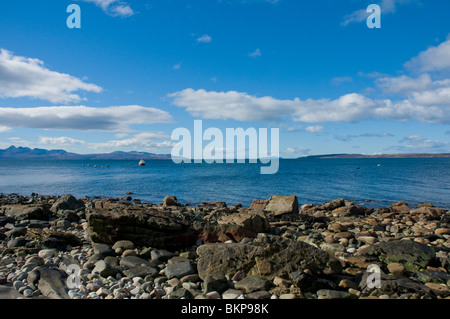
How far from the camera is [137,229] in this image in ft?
34.1

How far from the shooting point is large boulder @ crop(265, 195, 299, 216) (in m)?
20.1

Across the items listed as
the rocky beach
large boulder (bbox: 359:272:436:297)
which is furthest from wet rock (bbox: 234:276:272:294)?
large boulder (bbox: 359:272:436:297)

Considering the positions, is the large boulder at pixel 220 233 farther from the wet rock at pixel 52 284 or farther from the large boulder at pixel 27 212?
the large boulder at pixel 27 212

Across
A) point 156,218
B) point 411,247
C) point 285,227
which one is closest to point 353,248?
point 411,247

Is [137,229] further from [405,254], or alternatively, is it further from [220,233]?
[405,254]

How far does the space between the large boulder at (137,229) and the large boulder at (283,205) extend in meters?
10.7

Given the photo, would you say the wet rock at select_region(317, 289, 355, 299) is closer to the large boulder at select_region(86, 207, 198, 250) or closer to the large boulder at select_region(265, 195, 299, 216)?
the large boulder at select_region(86, 207, 198, 250)

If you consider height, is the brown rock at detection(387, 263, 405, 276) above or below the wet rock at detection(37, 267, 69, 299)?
below

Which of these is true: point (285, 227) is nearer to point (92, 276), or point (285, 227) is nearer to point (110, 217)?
point (110, 217)

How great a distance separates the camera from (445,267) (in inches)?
359

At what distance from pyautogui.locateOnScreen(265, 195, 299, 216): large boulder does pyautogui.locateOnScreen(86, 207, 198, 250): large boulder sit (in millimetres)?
10702

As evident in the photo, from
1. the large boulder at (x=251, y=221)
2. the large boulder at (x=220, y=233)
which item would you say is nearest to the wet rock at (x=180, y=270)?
the large boulder at (x=220, y=233)

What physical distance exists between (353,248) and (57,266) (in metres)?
9.66

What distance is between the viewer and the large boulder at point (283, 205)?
20094 millimetres
